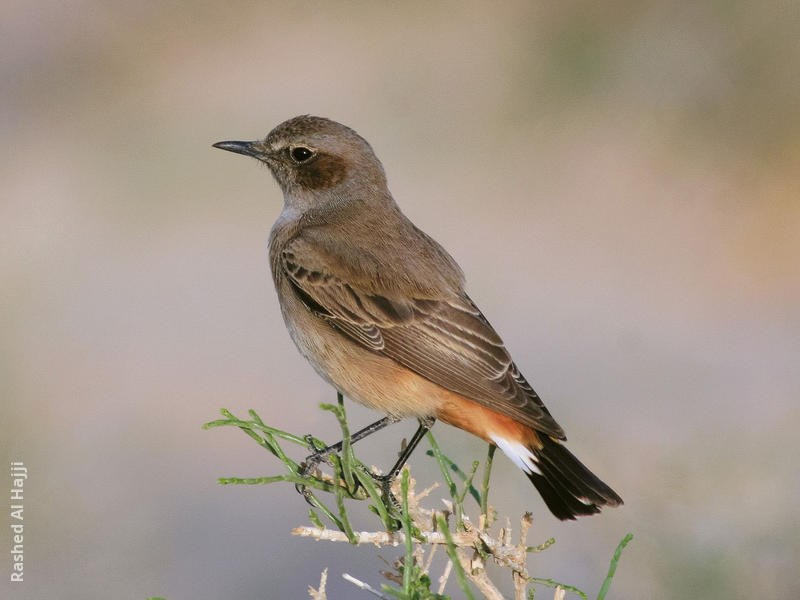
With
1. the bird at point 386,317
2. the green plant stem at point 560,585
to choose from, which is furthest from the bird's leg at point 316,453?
the green plant stem at point 560,585

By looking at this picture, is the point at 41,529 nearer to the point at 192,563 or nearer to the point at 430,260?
the point at 192,563

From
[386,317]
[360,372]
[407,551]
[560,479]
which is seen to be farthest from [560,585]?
[386,317]

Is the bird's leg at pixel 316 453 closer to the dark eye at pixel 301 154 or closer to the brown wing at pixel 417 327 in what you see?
the brown wing at pixel 417 327

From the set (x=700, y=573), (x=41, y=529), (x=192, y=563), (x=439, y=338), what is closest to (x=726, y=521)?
(x=700, y=573)

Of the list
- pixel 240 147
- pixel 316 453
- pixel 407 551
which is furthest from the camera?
pixel 240 147

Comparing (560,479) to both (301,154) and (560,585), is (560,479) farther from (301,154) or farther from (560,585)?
(301,154)

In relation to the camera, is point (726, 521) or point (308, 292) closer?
point (308, 292)
